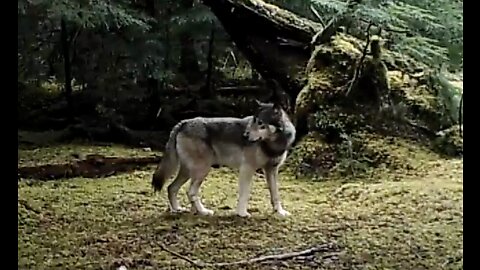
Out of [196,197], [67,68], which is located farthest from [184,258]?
[67,68]

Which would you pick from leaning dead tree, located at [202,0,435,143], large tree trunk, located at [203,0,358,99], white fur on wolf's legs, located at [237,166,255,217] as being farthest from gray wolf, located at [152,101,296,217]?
large tree trunk, located at [203,0,358,99]

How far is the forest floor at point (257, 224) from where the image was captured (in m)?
2.11

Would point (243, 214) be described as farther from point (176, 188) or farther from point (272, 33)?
point (272, 33)

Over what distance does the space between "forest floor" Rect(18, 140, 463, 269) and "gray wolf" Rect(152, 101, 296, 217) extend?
0.31 feet

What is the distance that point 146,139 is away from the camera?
14.6ft

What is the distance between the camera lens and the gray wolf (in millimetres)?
2627

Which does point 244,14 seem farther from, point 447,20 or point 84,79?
point 447,20

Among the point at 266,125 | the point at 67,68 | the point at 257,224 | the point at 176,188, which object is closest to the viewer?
the point at 257,224

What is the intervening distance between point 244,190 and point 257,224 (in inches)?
7.2

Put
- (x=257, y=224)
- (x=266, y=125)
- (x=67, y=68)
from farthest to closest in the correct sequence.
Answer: (x=67, y=68) < (x=266, y=125) < (x=257, y=224)

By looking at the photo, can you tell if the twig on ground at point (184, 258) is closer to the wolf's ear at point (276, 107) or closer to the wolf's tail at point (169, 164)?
the wolf's tail at point (169, 164)

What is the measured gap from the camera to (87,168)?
364cm

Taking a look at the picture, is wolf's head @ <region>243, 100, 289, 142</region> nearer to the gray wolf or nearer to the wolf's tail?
the gray wolf

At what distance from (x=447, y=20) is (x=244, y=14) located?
5.51 feet
